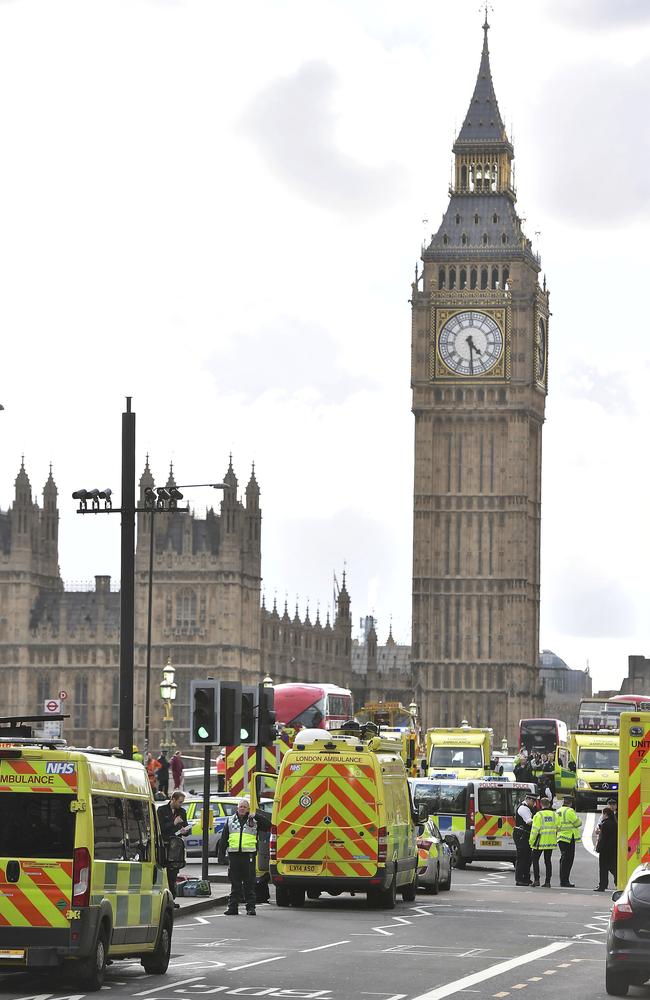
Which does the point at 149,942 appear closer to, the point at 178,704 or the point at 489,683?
the point at 178,704

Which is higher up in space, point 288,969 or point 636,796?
point 636,796

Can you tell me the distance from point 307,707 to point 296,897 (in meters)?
33.8

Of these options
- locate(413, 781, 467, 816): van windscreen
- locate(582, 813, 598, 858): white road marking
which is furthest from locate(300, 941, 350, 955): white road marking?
locate(582, 813, 598, 858): white road marking

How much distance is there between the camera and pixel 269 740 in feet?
107

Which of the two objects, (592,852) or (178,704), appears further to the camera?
(178,704)

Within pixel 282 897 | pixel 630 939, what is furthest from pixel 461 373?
pixel 630 939

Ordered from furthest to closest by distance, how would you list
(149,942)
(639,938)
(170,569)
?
(170,569)
(149,942)
(639,938)

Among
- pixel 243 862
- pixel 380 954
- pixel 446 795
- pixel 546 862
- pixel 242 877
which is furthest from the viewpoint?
pixel 446 795

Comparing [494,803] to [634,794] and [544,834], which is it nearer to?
[544,834]

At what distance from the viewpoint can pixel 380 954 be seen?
22.9 m

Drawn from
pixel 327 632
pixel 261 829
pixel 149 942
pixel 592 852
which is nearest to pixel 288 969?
pixel 149 942

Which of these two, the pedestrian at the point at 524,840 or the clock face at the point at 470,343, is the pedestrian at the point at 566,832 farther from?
the clock face at the point at 470,343

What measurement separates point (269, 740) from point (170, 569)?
230 ft

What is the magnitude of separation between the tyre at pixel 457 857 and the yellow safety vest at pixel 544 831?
442 cm
